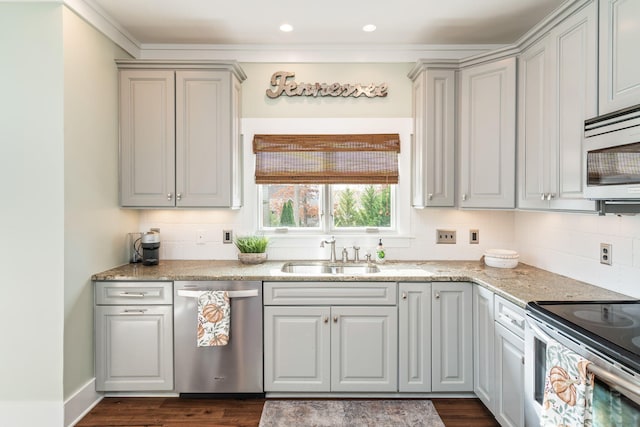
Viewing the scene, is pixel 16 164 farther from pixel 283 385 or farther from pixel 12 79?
pixel 283 385

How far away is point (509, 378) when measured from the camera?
82.9 inches

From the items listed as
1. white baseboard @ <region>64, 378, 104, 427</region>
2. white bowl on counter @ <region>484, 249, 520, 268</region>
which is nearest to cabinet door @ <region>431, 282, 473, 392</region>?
white bowl on counter @ <region>484, 249, 520, 268</region>

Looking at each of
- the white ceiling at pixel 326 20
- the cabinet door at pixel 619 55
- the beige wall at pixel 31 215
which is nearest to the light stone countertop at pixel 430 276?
the beige wall at pixel 31 215

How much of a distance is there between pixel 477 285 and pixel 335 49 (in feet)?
7.11

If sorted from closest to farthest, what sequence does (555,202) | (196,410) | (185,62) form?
1. (555,202)
2. (196,410)
3. (185,62)

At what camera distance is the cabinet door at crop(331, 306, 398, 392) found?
2.55 metres

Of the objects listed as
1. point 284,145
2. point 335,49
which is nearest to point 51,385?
point 284,145

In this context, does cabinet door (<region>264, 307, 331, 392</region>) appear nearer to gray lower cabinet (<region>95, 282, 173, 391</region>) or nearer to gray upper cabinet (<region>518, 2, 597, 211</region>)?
gray lower cabinet (<region>95, 282, 173, 391</region>)

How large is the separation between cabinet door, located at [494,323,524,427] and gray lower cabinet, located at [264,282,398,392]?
0.64m

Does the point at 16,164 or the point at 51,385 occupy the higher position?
the point at 16,164

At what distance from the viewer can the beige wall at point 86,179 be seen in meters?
2.31

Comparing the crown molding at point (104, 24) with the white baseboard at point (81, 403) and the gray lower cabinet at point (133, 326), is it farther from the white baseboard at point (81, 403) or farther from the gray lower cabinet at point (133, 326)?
the white baseboard at point (81, 403)

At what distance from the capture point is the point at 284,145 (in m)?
3.14

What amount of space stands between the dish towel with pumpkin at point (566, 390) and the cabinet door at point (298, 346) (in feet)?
4.36
